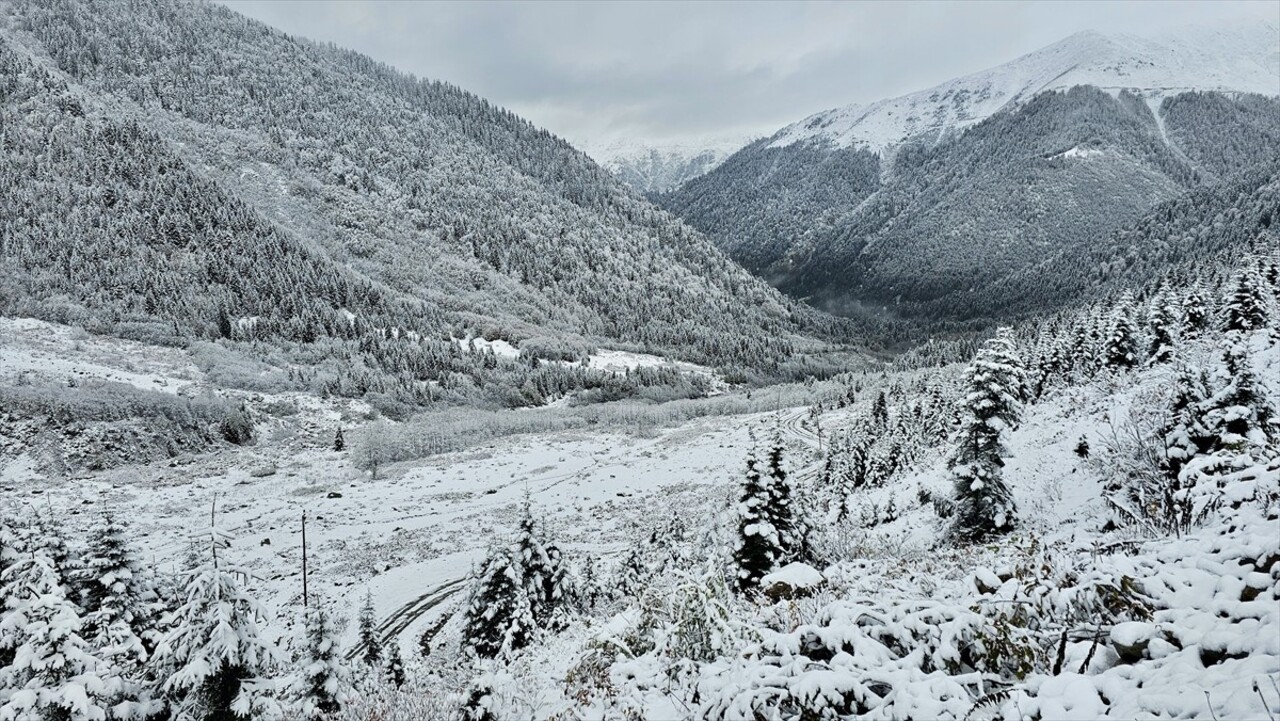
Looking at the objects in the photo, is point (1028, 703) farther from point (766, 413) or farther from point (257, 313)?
point (257, 313)

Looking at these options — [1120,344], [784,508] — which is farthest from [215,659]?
[1120,344]

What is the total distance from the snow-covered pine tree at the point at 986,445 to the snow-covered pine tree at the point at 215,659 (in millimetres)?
14797

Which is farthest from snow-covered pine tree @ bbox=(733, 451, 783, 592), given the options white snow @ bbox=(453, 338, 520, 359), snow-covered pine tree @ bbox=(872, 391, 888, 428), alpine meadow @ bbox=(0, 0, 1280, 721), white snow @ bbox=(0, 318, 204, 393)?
white snow @ bbox=(453, 338, 520, 359)

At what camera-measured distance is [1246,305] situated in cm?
2906

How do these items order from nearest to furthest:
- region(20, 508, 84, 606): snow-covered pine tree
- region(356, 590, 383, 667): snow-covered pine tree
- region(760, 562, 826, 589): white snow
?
region(760, 562, 826, 589): white snow → region(20, 508, 84, 606): snow-covered pine tree → region(356, 590, 383, 667): snow-covered pine tree

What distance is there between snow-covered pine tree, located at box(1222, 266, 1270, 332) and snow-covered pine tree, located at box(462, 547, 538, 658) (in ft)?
110

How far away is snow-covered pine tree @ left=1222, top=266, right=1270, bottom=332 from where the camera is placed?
28328mm

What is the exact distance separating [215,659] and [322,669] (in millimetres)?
8352

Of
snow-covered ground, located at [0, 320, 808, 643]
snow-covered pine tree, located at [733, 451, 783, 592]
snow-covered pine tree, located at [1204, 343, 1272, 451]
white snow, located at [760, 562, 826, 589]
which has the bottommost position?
snow-covered ground, located at [0, 320, 808, 643]

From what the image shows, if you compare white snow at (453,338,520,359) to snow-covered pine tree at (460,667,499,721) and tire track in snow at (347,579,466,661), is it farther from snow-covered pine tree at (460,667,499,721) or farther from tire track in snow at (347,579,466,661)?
snow-covered pine tree at (460,667,499,721)

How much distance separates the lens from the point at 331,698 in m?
14.1

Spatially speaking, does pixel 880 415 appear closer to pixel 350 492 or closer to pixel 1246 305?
pixel 1246 305

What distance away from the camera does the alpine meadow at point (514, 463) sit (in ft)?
16.4

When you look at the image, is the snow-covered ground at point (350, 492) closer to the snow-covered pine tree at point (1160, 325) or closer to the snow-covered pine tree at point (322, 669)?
the snow-covered pine tree at point (322, 669)
